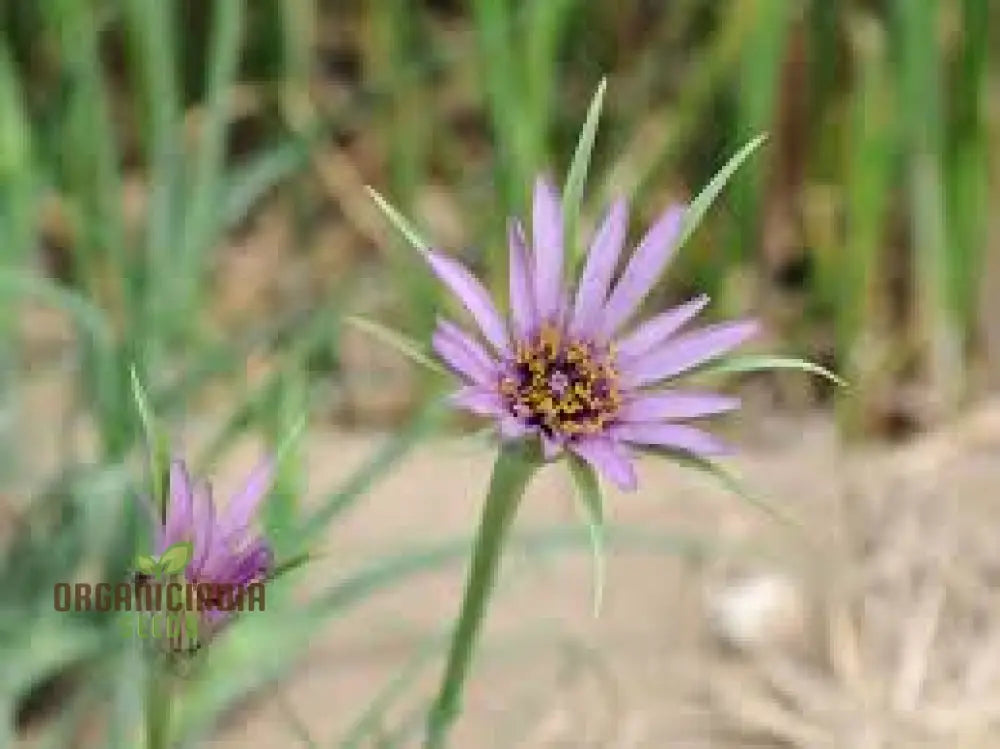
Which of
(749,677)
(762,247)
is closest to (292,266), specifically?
(762,247)

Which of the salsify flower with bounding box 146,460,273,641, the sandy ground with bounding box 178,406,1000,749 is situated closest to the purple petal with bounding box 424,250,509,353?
the salsify flower with bounding box 146,460,273,641

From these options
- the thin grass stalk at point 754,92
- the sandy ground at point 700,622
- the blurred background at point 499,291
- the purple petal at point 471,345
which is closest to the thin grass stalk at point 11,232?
the blurred background at point 499,291

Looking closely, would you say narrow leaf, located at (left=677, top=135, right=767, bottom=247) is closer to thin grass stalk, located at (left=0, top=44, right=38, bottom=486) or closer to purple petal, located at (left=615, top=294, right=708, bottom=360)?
purple petal, located at (left=615, top=294, right=708, bottom=360)

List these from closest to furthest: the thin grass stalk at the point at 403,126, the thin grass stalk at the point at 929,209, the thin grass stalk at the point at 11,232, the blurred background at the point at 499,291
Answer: the blurred background at the point at 499,291, the thin grass stalk at the point at 11,232, the thin grass stalk at the point at 929,209, the thin grass stalk at the point at 403,126

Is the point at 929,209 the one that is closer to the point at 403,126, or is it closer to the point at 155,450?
the point at 403,126

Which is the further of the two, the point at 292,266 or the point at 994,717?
the point at 292,266

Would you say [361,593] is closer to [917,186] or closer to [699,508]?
[699,508]

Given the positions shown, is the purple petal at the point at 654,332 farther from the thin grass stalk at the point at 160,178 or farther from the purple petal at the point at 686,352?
the thin grass stalk at the point at 160,178
